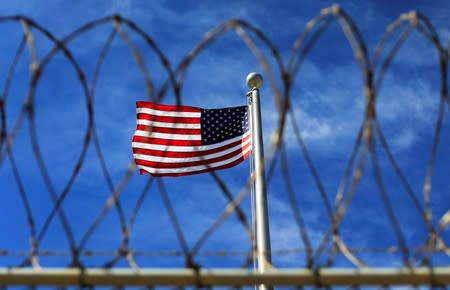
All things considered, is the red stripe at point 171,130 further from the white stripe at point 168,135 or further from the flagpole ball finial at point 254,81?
the flagpole ball finial at point 254,81

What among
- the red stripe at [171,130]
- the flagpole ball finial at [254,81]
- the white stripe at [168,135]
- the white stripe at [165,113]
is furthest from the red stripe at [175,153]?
the flagpole ball finial at [254,81]

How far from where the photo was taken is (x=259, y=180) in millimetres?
10688

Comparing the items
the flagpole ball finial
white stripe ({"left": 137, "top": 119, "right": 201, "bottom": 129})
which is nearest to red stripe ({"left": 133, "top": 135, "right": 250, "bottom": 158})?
white stripe ({"left": 137, "top": 119, "right": 201, "bottom": 129})

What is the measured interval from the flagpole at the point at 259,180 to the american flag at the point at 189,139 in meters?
0.57

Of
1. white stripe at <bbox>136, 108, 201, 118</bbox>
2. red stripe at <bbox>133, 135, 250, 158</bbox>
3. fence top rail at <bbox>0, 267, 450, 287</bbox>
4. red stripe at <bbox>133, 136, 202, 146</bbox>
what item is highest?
white stripe at <bbox>136, 108, 201, 118</bbox>

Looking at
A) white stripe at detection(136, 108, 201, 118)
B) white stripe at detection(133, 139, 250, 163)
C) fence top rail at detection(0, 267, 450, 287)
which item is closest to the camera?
fence top rail at detection(0, 267, 450, 287)

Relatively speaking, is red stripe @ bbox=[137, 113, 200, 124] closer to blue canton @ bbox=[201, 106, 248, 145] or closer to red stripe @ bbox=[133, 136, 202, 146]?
blue canton @ bbox=[201, 106, 248, 145]

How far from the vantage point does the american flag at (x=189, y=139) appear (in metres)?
12.1

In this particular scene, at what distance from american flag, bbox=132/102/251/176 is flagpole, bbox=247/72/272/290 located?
57 centimetres

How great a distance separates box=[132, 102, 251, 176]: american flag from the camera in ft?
39.6

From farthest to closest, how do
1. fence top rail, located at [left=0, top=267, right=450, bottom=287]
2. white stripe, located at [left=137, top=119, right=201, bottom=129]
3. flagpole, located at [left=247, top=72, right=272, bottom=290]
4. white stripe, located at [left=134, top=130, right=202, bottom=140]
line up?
1. white stripe, located at [left=137, top=119, right=201, bottom=129]
2. white stripe, located at [left=134, top=130, right=202, bottom=140]
3. flagpole, located at [left=247, top=72, right=272, bottom=290]
4. fence top rail, located at [left=0, top=267, right=450, bottom=287]

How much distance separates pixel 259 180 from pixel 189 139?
244cm

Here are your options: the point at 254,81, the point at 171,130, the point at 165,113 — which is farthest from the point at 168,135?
the point at 254,81

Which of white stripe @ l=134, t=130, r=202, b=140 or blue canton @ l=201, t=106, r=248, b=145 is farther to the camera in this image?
blue canton @ l=201, t=106, r=248, b=145
